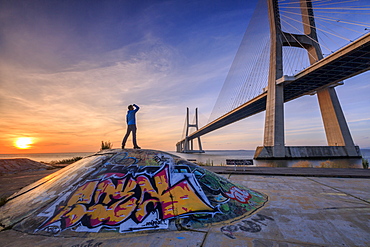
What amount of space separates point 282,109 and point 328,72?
9.15 m

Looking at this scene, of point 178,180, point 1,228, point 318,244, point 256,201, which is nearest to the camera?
point 318,244

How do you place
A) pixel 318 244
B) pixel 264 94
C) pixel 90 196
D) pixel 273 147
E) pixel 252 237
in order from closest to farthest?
1. pixel 318 244
2. pixel 252 237
3. pixel 90 196
4. pixel 273 147
5. pixel 264 94

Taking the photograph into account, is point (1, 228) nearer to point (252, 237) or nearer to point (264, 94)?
point (252, 237)

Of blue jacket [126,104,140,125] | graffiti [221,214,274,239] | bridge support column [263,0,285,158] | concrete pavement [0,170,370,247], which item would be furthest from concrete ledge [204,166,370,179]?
bridge support column [263,0,285,158]

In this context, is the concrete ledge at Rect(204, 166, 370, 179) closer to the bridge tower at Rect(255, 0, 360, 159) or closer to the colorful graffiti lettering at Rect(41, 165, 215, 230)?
the colorful graffiti lettering at Rect(41, 165, 215, 230)

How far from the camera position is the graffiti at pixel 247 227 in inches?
159

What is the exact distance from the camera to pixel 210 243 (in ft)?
11.5

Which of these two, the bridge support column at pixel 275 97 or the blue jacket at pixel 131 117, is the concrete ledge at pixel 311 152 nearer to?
the bridge support column at pixel 275 97

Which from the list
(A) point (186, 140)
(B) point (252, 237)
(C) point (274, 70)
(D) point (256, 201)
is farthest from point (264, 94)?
(A) point (186, 140)

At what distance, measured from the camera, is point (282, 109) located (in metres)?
33.3

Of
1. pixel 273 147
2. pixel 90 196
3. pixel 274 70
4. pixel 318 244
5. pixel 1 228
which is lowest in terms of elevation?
pixel 318 244

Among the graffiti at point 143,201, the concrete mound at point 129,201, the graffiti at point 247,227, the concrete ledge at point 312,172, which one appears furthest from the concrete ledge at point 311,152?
the graffiti at point 247,227

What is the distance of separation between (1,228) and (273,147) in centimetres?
3340

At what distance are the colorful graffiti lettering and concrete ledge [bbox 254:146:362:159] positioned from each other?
97.3ft
